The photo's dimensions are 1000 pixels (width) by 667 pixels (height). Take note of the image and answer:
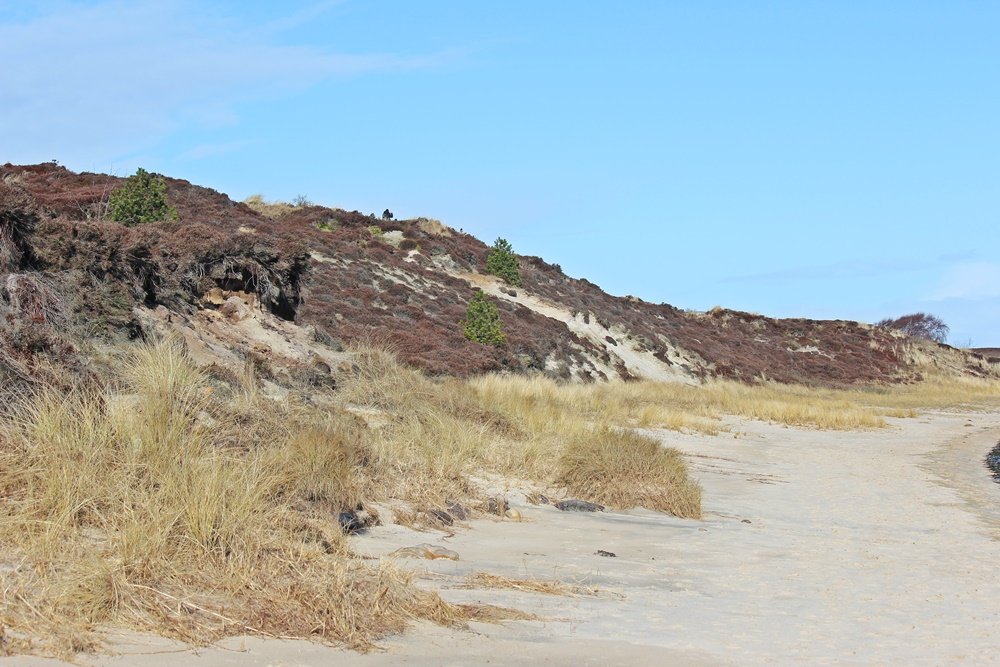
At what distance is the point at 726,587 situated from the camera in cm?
723

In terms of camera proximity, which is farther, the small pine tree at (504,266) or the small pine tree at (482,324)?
the small pine tree at (504,266)

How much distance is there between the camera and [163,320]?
526 inches

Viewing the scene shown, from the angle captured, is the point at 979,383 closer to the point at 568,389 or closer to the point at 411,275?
the point at 411,275

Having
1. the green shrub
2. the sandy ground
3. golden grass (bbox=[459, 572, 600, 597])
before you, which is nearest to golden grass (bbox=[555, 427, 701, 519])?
the sandy ground

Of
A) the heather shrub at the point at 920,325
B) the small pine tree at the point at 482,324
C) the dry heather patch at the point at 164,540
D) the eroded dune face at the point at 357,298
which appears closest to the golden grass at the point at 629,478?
the dry heather patch at the point at 164,540

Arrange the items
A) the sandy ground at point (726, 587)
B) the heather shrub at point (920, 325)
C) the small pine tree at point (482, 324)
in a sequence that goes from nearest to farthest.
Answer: the sandy ground at point (726, 587), the small pine tree at point (482, 324), the heather shrub at point (920, 325)

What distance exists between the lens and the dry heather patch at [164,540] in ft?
15.7

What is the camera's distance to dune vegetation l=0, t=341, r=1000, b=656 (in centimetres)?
491

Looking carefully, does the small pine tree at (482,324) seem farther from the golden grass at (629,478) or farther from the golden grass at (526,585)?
the golden grass at (526,585)

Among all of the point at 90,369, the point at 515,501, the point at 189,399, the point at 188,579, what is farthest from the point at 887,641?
the point at 90,369

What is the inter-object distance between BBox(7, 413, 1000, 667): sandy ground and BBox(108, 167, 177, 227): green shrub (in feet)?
50.3

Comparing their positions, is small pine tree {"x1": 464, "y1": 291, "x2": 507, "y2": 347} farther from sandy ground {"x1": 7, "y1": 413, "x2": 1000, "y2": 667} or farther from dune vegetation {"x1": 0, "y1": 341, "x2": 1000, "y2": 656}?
sandy ground {"x1": 7, "y1": 413, "x2": 1000, "y2": 667}

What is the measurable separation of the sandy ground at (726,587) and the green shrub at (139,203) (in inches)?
604

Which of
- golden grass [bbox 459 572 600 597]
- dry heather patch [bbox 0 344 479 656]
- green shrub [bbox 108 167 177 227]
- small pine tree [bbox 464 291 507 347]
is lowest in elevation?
golden grass [bbox 459 572 600 597]
